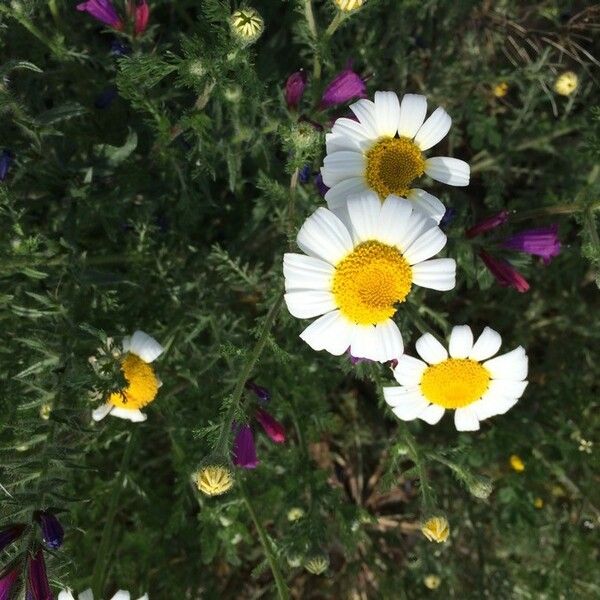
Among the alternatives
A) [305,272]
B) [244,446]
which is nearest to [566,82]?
[305,272]

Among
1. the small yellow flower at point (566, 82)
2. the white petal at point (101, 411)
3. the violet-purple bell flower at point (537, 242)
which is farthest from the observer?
the small yellow flower at point (566, 82)

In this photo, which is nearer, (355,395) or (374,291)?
(374,291)

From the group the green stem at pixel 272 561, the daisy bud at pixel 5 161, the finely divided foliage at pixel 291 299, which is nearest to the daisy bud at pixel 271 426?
the finely divided foliage at pixel 291 299

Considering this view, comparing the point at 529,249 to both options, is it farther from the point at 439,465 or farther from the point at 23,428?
the point at 23,428

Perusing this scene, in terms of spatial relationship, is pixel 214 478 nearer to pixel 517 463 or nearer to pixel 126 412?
pixel 126 412

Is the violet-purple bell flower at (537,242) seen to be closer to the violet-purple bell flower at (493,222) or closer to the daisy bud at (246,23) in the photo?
the violet-purple bell flower at (493,222)

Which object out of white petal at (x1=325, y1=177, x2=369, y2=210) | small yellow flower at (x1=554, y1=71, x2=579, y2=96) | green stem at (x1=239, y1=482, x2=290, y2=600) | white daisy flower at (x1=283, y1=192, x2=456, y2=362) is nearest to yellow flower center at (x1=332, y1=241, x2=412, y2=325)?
white daisy flower at (x1=283, y1=192, x2=456, y2=362)

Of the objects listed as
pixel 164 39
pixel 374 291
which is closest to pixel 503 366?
pixel 374 291
